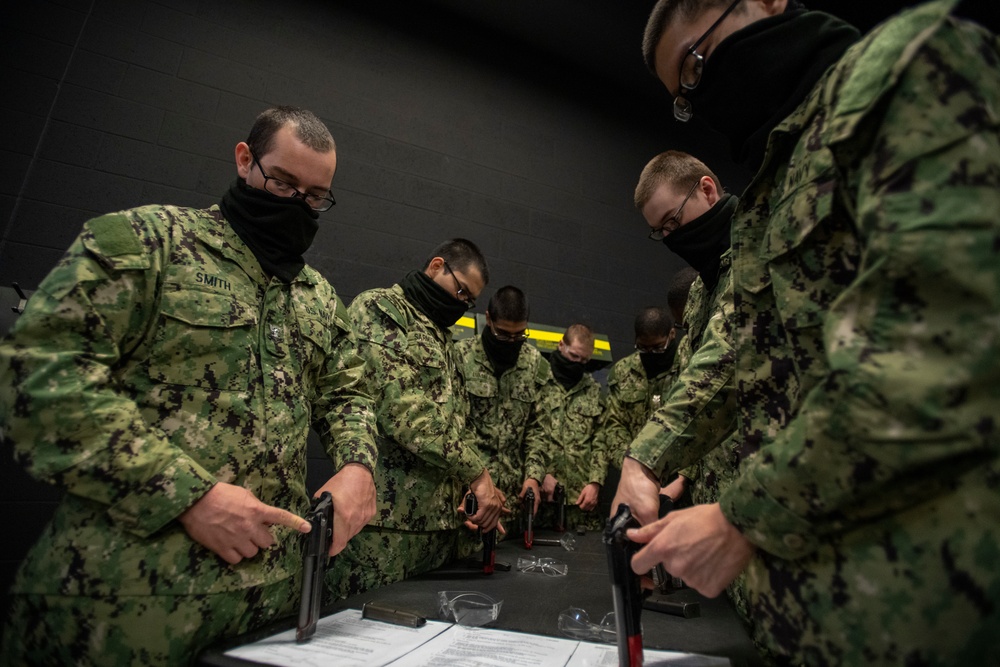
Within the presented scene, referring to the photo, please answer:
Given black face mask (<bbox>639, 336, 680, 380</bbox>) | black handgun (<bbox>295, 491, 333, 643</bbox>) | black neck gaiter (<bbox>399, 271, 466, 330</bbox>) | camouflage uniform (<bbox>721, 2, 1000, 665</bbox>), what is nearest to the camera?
camouflage uniform (<bbox>721, 2, 1000, 665</bbox>)

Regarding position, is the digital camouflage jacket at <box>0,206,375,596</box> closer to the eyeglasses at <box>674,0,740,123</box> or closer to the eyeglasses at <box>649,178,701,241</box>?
the eyeglasses at <box>674,0,740,123</box>

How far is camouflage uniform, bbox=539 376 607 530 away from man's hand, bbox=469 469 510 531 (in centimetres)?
132

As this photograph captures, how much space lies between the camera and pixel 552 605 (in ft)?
3.92

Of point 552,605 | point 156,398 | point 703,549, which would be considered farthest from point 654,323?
point 156,398

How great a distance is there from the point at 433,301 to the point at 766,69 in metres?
1.39

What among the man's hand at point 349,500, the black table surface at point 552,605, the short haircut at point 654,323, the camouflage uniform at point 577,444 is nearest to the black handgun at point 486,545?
the black table surface at point 552,605

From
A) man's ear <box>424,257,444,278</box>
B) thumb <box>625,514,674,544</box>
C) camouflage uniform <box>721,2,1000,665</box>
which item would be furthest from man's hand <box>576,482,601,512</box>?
camouflage uniform <box>721,2,1000,665</box>

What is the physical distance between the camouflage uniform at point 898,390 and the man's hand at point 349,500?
71 centimetres

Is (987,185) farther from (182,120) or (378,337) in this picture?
(182,120)

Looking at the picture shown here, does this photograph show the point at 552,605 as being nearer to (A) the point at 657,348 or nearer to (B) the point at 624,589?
(B) the point at 624,589

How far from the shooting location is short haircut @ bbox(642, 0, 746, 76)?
778 mm

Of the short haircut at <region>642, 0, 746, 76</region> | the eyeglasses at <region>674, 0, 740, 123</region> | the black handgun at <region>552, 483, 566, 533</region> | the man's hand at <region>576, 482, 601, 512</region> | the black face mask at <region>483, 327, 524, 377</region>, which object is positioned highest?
the short haircut at <region>642, 0, 746, 76</region>

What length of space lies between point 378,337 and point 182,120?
5.95 feet

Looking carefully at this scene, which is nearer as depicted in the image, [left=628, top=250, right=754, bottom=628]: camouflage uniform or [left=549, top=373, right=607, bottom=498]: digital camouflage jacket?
[left=628, top=250, right=754, bottom=628]: camouflage uniform
